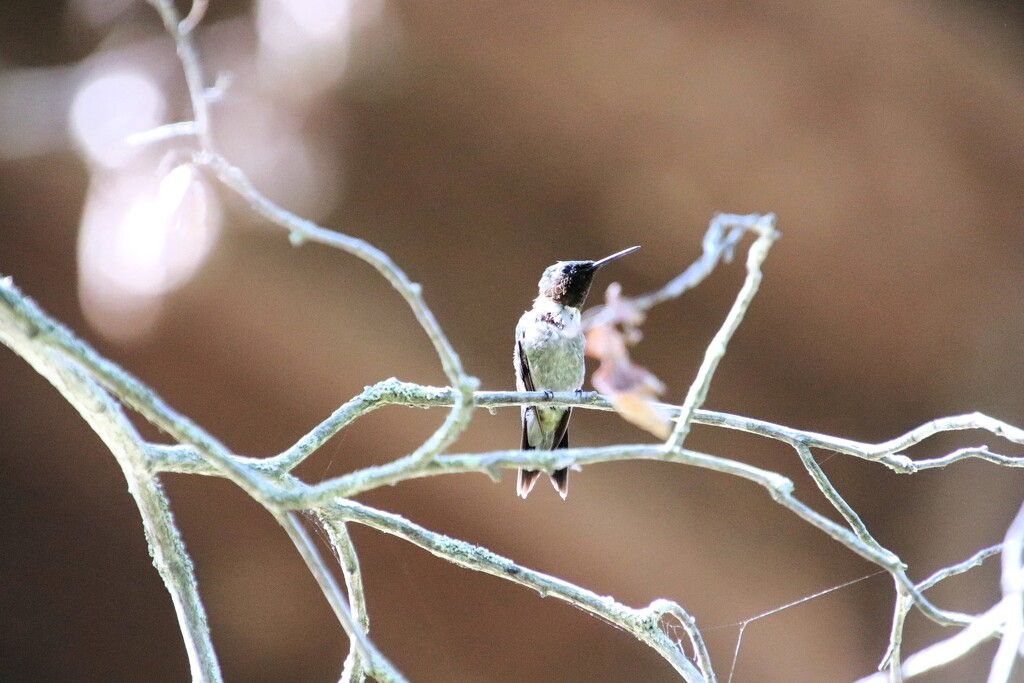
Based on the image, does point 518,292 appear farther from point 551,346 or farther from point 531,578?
point 531,578

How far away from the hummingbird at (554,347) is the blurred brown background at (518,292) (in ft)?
4.21

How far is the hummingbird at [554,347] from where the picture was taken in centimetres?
363

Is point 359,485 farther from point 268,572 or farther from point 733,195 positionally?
point 268,572

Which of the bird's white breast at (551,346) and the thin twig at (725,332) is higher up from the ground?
the bird's white breast at (551,346)

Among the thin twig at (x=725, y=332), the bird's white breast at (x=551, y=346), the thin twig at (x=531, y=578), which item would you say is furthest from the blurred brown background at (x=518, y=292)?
the thin twig at (x=725, y=332)

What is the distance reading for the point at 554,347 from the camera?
367 cm

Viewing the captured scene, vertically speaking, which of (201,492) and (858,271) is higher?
(858,271)

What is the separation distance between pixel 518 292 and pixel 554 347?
1.62m

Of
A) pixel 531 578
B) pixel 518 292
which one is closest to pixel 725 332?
pixel 531 578

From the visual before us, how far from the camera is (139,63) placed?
423cm

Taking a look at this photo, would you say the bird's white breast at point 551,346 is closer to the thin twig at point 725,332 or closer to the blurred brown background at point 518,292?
the blurred brown background at point 518,292

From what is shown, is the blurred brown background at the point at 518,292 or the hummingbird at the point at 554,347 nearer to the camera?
the hummingbird at the point at 554,347

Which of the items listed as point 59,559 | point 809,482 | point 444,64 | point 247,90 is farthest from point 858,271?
point 59,559

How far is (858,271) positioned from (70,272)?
453 centimetres
